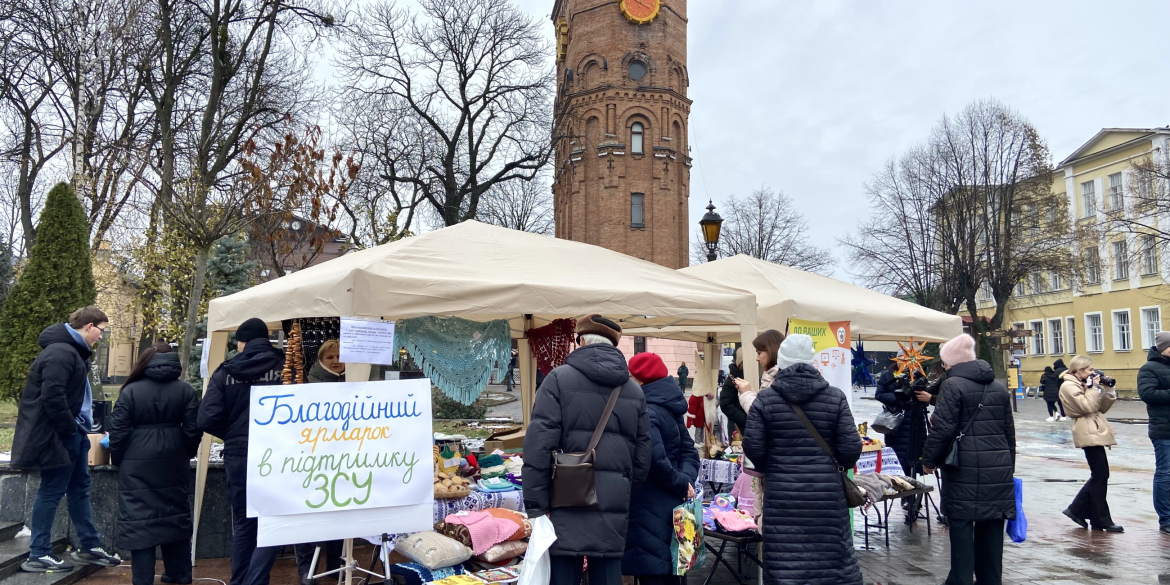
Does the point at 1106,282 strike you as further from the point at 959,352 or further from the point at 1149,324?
the point at 959,352

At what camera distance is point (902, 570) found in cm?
676

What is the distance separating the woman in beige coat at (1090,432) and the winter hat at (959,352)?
3287mm

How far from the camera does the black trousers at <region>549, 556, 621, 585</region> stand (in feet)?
13.5

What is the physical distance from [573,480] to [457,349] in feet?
10.1

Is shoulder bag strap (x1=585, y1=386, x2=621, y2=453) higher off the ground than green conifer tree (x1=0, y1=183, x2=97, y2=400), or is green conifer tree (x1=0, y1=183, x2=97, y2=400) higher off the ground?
green conifer tree (x1=0, y1=183, x2=97, y2=400)

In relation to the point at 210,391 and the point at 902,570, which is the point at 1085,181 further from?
the point at 210,391

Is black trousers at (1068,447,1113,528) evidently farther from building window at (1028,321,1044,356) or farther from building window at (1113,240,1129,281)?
building window at (1028,321,1044,356)

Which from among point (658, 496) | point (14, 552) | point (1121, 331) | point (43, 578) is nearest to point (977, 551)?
point (658, 496)

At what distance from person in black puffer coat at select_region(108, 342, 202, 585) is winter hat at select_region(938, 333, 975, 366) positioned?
5.38m

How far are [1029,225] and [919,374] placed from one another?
103 feet

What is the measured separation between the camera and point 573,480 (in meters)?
3.94

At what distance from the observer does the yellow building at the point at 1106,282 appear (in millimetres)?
38406

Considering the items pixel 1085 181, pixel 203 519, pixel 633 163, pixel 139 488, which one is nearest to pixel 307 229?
pixel 203 519

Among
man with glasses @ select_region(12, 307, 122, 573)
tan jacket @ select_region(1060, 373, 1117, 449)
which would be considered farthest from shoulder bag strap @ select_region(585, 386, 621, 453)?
tan jacket @ select_region(1060, 373, 1117, 449)
